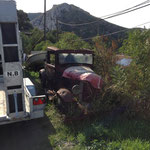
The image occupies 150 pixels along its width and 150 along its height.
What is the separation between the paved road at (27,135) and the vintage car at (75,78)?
32.4 inches

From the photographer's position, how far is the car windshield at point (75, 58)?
16.5ft

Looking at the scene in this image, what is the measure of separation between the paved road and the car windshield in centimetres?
200

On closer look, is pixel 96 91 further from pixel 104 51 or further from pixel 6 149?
pixel 6 149

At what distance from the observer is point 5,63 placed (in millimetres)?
2936

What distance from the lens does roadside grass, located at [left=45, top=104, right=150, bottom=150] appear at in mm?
2902

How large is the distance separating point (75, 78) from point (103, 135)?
1.69 m

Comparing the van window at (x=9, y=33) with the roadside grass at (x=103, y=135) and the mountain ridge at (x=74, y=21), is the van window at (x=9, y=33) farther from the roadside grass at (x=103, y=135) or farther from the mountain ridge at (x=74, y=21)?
the mountain ridge at (x=74, y=21)

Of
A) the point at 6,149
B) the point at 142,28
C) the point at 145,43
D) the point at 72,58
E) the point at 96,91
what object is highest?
the point at 142,28

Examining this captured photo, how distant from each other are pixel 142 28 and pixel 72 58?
2.35 m

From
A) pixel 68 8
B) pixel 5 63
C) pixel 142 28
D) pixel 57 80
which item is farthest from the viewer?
pixel 68 8

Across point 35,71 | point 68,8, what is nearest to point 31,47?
point 35,71

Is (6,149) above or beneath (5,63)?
beneath

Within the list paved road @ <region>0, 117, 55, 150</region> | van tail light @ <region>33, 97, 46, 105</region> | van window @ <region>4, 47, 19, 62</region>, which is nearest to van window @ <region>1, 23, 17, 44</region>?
van window @ <region>4, 47, 19, 62</region>

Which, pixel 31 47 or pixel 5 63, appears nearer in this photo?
pixel 5 63
